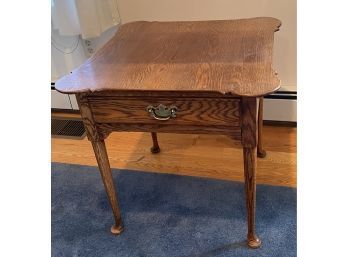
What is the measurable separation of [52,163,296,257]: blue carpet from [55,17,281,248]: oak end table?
0.10 meters

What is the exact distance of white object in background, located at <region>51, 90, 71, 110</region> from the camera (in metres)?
2.14

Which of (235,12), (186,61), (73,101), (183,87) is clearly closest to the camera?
(183,87)

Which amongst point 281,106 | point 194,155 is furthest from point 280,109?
point 194,155

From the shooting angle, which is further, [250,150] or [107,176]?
[107,176]

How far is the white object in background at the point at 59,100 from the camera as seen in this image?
214cm

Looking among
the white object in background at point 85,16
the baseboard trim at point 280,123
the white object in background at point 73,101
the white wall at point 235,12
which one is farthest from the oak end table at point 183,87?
the white object in background at point 73,101

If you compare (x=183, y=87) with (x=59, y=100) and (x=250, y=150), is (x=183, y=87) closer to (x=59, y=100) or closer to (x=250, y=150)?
(x=250, y=150)

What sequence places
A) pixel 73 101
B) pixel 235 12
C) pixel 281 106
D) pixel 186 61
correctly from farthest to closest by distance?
Result: pixel 73 101 → pixel 281 106 → pixel 235 12 → pixel 186 61

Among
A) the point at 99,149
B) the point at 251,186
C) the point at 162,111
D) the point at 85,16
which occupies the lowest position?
the point at 251,186

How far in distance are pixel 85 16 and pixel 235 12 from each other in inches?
27.2

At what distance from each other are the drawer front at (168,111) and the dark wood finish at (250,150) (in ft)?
0.08

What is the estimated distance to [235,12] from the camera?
1613mm

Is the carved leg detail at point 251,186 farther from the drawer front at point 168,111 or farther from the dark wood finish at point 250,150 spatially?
the drawer front at point 168,111
